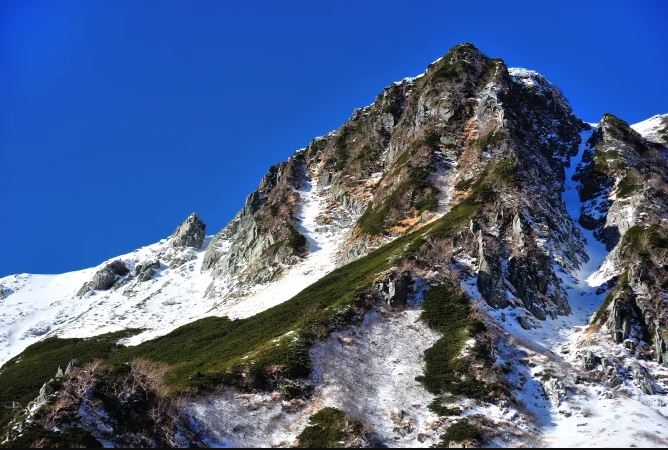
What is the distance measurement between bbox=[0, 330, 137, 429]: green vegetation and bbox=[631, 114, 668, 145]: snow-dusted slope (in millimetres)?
109137

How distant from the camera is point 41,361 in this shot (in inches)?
3420

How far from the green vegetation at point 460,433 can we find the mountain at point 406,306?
0.53 feet

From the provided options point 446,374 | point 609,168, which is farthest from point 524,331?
point 609,168

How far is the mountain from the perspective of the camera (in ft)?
139

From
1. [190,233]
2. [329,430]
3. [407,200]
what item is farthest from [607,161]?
[190,233]

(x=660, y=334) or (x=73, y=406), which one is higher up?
(x=73, y=406)

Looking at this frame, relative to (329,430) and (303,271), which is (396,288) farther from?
(303,271)

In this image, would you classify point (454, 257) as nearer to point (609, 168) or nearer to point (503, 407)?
point (503, 407)

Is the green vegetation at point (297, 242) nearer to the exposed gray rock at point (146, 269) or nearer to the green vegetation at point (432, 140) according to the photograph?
the green vegetation at point (432, 140)

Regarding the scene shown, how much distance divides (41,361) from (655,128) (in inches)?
5105

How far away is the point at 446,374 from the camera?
50.9 metres

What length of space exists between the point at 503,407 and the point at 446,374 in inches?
251

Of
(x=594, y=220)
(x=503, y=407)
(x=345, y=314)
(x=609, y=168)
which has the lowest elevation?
(x=503, y=407)

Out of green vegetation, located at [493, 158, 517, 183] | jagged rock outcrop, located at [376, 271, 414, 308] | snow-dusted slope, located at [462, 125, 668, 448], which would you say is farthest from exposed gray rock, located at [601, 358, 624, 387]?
green vegetation, located at [493, 158, 517, 183]
